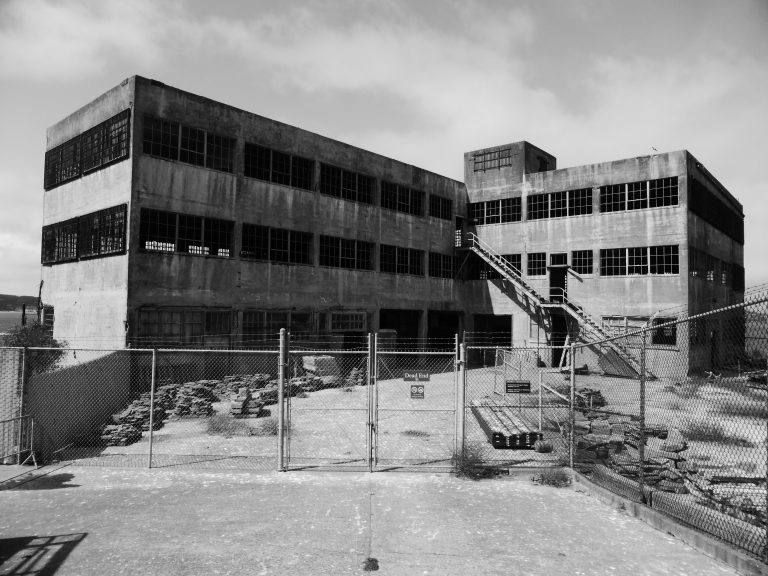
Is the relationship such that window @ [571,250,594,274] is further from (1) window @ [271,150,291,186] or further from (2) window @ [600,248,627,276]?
(1) window @ [271,150,291,186]

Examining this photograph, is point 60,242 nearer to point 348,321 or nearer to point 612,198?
point 348,321

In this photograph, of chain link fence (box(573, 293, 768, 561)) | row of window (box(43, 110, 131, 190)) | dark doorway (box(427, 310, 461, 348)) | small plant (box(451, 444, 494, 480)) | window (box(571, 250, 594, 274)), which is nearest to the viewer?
chain link fence (box(573, 293, 768, 561))

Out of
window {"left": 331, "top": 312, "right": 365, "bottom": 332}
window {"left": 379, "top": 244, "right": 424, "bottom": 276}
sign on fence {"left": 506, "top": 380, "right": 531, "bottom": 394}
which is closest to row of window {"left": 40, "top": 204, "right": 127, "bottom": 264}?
window {"left": 331, "top": 312, "right": 365, "bottom": 332}

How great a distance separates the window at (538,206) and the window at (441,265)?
6403 mm

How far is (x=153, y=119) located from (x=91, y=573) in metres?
19.6

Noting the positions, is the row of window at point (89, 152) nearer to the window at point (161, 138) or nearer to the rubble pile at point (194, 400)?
the window at point (161, 138)

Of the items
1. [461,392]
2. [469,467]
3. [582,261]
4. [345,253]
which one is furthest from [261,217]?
[582,261]

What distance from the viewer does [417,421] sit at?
1700 cm

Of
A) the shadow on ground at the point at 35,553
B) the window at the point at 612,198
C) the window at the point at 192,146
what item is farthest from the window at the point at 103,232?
the window at the point at 612,198

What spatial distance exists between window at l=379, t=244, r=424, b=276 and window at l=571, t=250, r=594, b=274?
33.4 ft

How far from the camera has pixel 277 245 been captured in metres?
26.2

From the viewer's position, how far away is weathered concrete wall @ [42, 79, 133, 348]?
21.2 m

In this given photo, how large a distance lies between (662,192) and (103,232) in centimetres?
3087

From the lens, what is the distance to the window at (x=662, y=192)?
Result: 30859 millimetres
